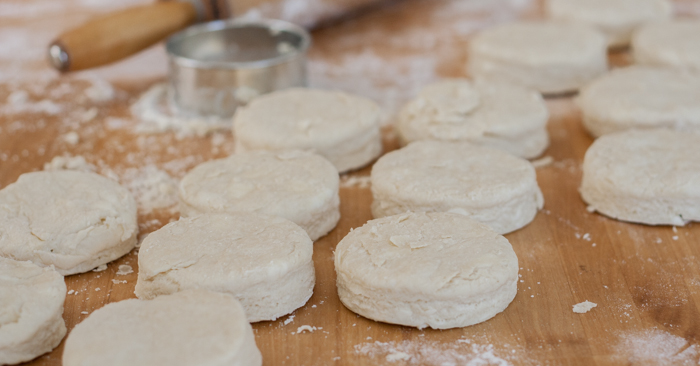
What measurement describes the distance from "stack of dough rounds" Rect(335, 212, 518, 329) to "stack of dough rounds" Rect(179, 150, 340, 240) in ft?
0.85

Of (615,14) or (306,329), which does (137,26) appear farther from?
(615,14)

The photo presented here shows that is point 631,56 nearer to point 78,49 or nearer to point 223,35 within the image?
point 223,35

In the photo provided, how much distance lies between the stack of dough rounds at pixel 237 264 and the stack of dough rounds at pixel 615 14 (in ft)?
8.08

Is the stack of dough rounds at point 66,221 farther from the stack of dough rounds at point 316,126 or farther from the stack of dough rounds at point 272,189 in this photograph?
the stack of dough rounds at point 316,126

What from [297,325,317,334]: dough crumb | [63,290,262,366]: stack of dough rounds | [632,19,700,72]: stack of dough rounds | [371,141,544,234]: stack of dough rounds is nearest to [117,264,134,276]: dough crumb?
[63,290,262,366]: stack of dough rounds

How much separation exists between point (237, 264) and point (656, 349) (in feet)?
3.45

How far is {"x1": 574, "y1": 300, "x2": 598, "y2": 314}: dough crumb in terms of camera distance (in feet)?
6.29

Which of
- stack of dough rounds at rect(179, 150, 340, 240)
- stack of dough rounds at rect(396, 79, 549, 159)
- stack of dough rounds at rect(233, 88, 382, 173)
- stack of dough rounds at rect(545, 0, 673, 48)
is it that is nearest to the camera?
stack of dough rounds at rect(179, 150, 340, 240)

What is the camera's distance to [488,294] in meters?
1.84

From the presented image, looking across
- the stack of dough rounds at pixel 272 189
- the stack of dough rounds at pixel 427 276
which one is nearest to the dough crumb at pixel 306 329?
the stack of dough rounds at pixel 427 276

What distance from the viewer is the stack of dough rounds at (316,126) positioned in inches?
101

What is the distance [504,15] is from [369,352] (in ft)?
9.80

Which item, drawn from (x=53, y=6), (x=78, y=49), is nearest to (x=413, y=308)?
(x=78, y=49)

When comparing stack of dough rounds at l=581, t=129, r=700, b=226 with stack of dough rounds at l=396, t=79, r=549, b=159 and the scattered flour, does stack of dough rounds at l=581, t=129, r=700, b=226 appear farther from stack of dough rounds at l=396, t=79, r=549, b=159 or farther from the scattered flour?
the scattered flour
